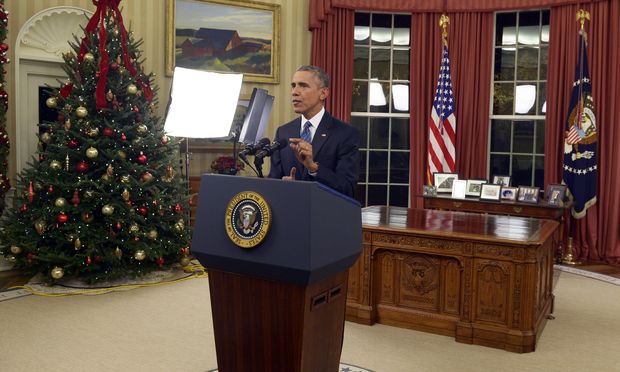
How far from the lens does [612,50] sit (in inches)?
268

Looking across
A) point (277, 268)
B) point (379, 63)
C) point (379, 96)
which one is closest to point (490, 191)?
point (379, 96)

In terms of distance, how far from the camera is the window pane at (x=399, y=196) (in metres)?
8.02

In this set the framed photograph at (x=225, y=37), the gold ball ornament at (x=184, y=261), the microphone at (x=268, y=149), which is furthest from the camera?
the framed photograph at (x=225, y=37)

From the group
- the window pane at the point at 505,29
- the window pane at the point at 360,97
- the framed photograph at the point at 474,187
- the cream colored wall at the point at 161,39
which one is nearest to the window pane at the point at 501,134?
the window pane at the point at 505,29

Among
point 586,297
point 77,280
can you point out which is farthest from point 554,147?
point 77,280

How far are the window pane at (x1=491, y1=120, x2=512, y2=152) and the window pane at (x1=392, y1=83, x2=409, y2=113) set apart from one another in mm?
1121

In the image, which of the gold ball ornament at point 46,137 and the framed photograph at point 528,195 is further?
A: the framed photograph at point 528,195

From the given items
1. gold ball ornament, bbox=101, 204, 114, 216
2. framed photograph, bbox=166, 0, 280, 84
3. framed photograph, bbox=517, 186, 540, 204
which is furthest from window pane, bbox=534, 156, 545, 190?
gold ball ornament, bbox=101, 204, 114, 216

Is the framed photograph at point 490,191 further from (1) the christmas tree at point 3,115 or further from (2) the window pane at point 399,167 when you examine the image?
(1) the christmas tree at point 3,115

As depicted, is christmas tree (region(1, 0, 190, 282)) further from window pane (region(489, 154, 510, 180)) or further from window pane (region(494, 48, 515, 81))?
window pane (region(494, 48, 515, 81))

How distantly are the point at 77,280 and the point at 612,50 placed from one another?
608 centimetres

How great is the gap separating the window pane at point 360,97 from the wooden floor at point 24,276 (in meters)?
3.22

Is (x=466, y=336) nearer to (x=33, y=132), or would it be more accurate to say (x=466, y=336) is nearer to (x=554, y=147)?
(x=554, y=147)

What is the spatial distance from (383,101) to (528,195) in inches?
93.1
